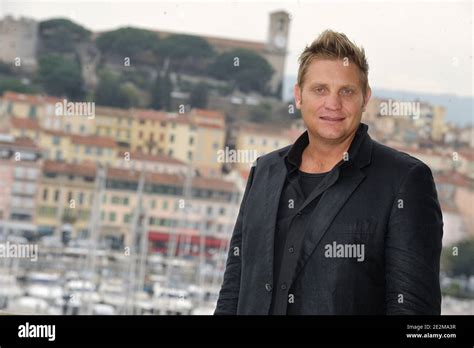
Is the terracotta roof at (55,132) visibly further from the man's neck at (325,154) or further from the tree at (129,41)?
the man's neck at (325,154)

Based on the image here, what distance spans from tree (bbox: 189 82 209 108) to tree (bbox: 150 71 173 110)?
552mm

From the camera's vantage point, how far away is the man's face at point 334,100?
54.4 inches

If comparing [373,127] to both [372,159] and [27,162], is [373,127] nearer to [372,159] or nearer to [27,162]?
[27,162]

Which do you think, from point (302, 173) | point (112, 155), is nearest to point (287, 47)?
point (112, 155)

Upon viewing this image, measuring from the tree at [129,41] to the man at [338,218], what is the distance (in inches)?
823

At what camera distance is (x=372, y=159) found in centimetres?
135

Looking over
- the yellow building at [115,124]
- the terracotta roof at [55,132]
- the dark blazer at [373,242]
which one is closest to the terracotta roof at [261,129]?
the yellow building at [115,124]

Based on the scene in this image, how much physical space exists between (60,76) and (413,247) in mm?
21621

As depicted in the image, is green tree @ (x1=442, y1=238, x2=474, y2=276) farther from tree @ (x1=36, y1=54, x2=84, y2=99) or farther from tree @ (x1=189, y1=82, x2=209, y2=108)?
tree @ (x1=36, y1=54, x2=84, y2=99)

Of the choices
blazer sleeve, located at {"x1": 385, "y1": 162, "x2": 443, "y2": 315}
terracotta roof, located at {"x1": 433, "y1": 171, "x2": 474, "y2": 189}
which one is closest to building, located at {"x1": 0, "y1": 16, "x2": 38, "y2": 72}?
terracotta roof, located at {"x1": 433, "y1": 171, "x2": 474, "y2": 189}

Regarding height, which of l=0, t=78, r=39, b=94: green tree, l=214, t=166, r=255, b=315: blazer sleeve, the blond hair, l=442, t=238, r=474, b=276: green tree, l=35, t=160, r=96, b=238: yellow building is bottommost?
l=214, t=166, r=255, b=315: blazer sleeve

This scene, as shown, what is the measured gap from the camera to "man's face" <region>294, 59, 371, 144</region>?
138cm

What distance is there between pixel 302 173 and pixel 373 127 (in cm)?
1688

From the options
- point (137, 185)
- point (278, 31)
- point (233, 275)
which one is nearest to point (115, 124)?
point (137, 185)
